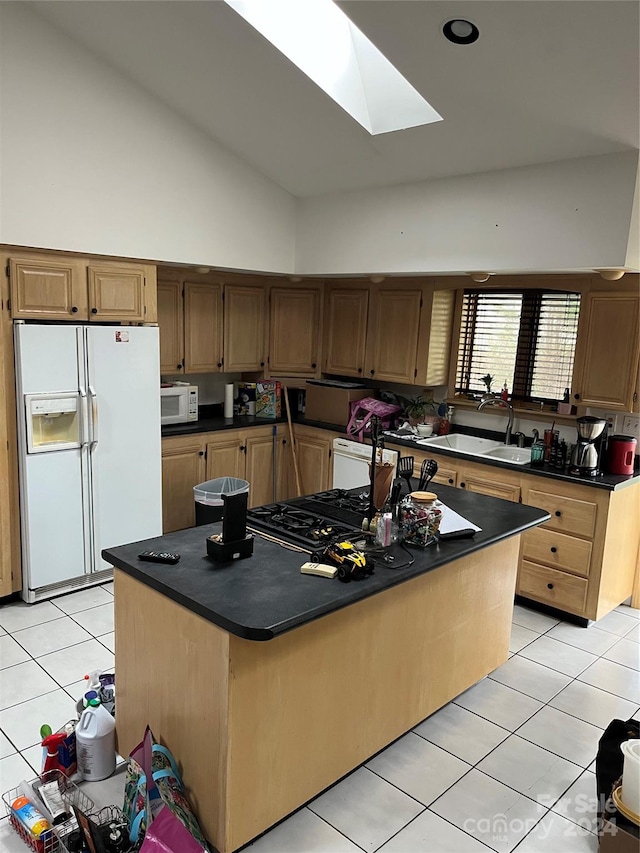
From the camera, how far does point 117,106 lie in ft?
12.5

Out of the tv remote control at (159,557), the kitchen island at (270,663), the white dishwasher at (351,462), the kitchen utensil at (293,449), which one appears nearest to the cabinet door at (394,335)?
the white dishwasher at (351,462)

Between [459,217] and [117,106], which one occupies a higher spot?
[117,106]

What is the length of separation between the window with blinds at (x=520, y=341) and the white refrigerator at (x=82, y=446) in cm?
235

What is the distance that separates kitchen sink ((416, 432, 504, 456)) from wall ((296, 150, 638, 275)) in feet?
4.22

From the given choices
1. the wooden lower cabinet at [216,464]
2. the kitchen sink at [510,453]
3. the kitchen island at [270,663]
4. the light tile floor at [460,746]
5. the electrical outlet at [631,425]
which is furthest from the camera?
the wooden lower cabinet at [216,464]

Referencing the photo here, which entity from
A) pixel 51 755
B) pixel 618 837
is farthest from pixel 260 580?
pixel 618 837

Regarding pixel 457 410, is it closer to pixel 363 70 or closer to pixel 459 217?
pixel 459 217

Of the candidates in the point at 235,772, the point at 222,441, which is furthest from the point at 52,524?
the point at 235,772

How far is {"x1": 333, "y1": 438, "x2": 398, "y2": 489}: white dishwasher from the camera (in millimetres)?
4891

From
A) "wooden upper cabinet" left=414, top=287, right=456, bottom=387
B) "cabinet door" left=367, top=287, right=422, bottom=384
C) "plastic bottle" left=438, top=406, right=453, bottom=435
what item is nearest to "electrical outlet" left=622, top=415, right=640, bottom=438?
"plastic bottle" left=438, top=406, right=453, bottom=435

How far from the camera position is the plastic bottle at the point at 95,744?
2482mm

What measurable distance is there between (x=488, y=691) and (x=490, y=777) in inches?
25.3

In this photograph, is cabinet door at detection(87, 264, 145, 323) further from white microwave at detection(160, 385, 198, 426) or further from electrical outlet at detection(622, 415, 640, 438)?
electrical outlet at detection(622, 415, 640, 438)

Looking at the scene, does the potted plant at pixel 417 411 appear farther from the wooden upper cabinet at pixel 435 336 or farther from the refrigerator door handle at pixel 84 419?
the refrigerator door handle at pixel 84 419
